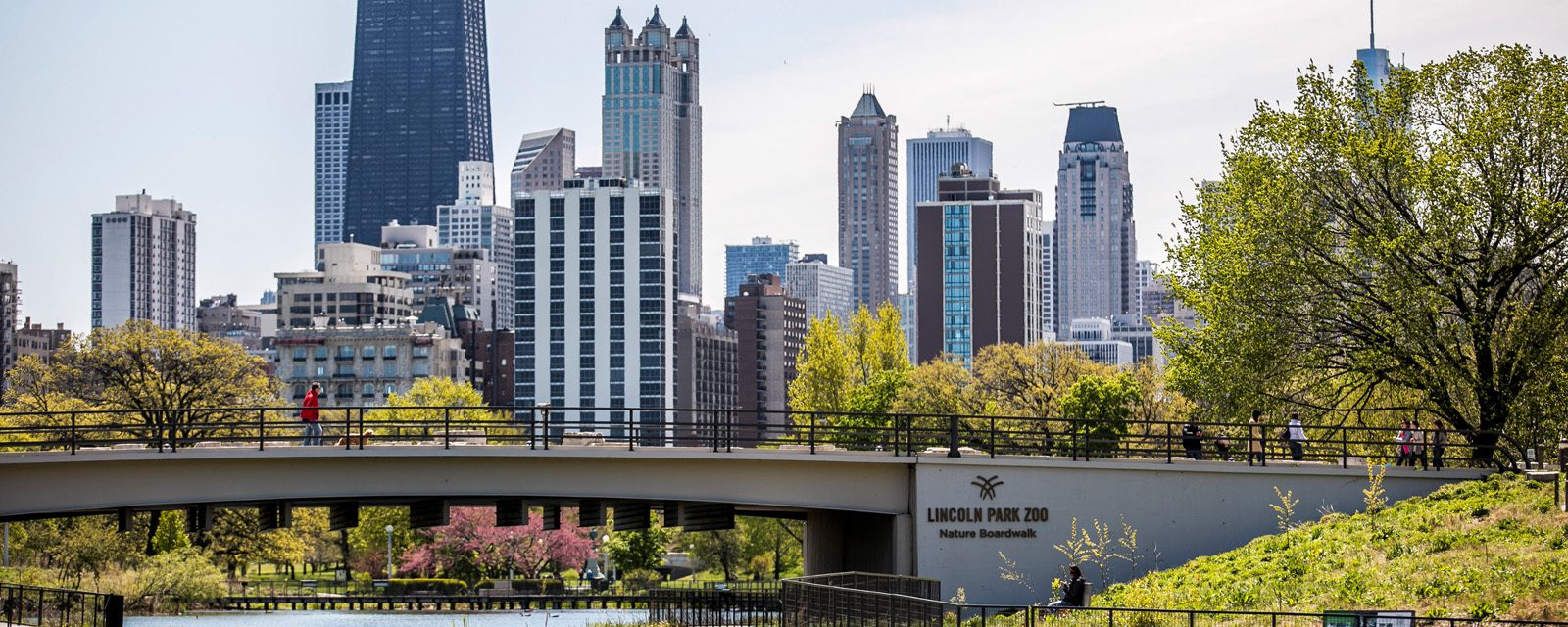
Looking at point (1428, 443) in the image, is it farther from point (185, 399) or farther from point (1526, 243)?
point (185, 399)

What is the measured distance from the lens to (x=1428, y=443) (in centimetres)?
4303

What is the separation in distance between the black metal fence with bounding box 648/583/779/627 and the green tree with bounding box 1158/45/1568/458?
13.1 metres

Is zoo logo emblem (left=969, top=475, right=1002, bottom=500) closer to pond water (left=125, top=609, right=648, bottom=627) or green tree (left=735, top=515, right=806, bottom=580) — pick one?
pond water (left=125, top=609, right=648, bottom=627)

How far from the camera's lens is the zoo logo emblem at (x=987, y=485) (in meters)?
42.1

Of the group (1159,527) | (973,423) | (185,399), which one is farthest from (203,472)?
(973,423)

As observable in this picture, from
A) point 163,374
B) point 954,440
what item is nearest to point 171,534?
point 163,374

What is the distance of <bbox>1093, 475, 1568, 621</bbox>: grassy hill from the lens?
30.6 metres

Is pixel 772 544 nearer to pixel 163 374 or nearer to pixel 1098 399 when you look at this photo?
pixel 1098 399

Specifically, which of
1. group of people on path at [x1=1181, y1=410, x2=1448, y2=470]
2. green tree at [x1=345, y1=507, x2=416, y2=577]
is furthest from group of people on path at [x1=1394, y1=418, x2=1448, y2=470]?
green tree at [x1=345, y1=507, x2=416, y2=577]

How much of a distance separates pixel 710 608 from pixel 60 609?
13.7m

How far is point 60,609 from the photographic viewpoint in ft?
127

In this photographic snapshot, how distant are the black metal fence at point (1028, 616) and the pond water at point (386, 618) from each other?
3239cm

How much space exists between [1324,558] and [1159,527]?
22.8 feet

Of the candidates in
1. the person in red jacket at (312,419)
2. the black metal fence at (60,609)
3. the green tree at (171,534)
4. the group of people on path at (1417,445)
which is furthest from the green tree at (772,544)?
the black metal fence at (60,609)
